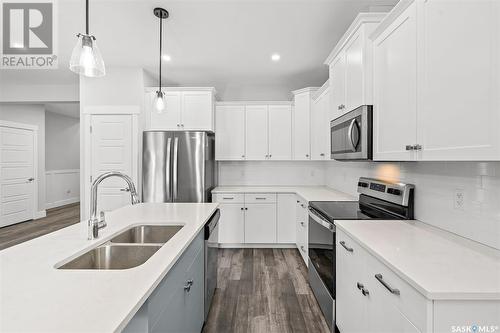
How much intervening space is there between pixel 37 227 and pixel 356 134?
6.16 metres

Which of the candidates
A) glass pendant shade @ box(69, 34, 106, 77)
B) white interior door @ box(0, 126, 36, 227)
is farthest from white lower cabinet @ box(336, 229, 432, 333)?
white interior door @ box(0, 126, 36, 227)

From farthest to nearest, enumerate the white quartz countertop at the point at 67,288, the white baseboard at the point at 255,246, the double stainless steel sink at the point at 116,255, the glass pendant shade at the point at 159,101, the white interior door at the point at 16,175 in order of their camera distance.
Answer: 1. the white interior door at the point at 16,175
2. the white baseboard at the point at 255,246
3. the glass pendant shade at the point at 159,101
4. the double stainless steel sink at the point at 116,255
5. the white quartz countertop at the point at 67,288

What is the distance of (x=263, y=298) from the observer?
2.47 meters

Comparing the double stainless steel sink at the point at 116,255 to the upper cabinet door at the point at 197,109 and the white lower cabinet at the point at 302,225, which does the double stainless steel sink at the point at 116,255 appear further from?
the upper cabinet door at the point at 197,109

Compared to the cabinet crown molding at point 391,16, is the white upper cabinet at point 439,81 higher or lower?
lower

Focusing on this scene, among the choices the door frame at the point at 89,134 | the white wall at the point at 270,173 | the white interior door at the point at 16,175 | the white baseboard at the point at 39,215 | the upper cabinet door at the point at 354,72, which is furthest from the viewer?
the white baseboard at the point at 39,215

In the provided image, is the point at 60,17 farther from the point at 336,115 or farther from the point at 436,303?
the point at 436,303

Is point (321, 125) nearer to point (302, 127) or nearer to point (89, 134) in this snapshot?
point (302, 127)

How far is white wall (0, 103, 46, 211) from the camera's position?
17.4 feet

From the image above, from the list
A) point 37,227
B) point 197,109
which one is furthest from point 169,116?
point 37,227

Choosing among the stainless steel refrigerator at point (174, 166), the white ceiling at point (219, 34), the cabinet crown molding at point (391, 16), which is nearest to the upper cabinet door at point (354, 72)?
the cabinet crown molding at point (391, 16)

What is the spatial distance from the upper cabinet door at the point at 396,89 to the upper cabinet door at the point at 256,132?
2.36 m

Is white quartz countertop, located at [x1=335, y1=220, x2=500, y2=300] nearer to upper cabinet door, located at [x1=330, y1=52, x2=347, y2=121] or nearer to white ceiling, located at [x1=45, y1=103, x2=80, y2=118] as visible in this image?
upper cabinet door, located at [x1=330, y1=52, x2=347, y2=121]

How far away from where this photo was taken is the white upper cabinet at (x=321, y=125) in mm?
3219
